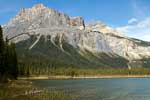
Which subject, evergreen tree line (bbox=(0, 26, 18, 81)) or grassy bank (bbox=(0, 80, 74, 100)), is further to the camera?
evergreen tree line (bbox=(0, 26, 18, 81))

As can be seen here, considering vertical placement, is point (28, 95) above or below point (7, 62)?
below

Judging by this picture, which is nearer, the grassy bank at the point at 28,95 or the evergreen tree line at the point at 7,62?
the grassy bank at the point at 28,95

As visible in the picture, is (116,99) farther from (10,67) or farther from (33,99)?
(10,67)

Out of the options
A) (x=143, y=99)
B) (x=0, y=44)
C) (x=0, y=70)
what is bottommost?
(x=143, y=99)

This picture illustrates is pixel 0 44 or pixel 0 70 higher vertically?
pixel 0 44

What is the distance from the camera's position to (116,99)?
302 feet

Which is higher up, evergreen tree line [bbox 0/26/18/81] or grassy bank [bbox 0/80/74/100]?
evergreen tree line [bbox 0/26/18/81]

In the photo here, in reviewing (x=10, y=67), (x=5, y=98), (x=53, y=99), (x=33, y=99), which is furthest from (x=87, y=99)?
(x=10, y=67)

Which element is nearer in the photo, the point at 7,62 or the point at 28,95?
the point at 28,95

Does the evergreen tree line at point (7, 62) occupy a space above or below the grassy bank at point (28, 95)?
above

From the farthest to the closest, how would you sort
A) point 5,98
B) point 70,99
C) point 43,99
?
1. point 70,99
2. point 43,99
3. point 5,98

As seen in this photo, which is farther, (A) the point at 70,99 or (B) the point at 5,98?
(A) the point at 70,99

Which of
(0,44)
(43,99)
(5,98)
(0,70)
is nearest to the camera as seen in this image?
(5,98)

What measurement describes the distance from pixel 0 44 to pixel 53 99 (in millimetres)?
50707
